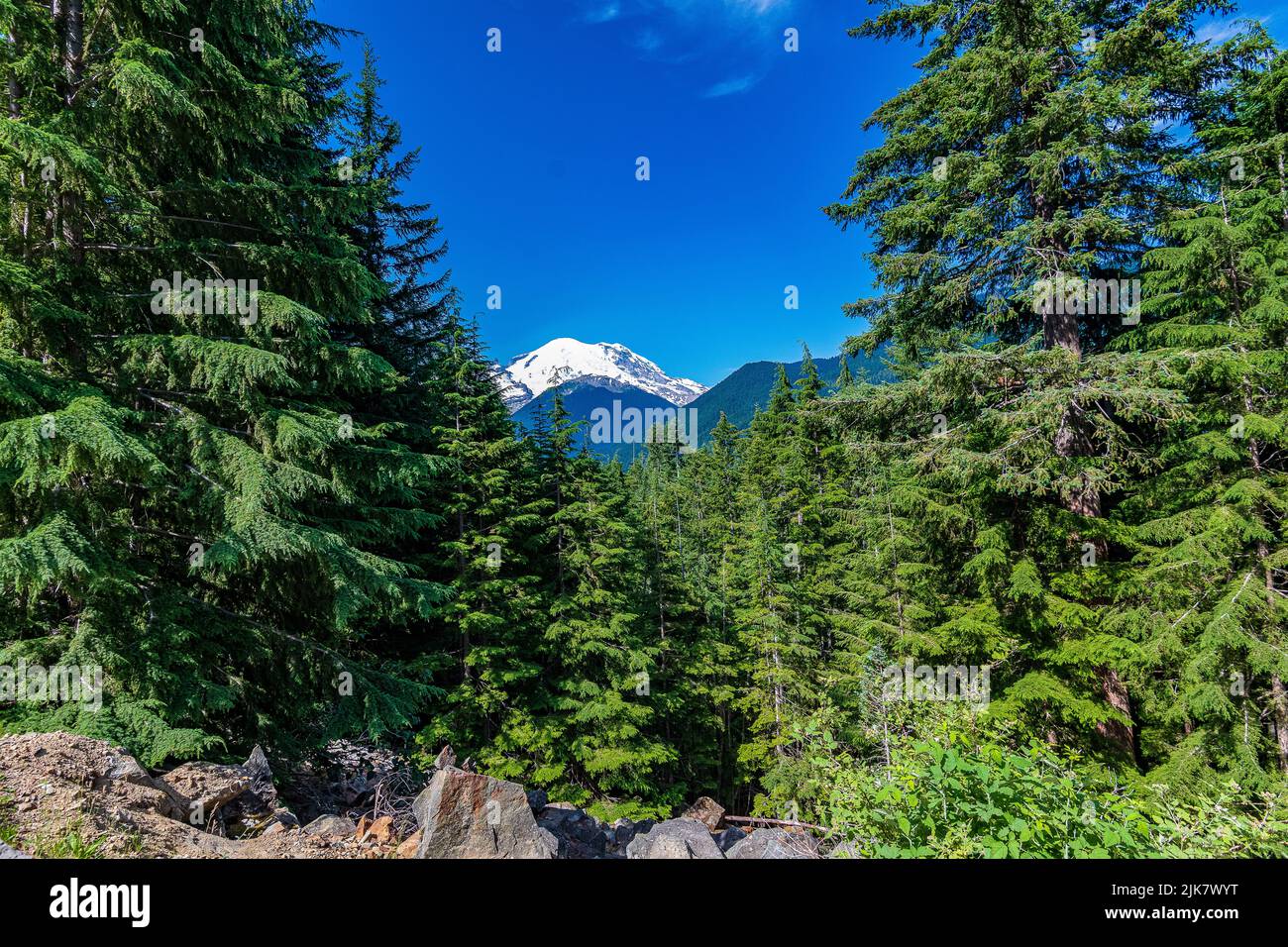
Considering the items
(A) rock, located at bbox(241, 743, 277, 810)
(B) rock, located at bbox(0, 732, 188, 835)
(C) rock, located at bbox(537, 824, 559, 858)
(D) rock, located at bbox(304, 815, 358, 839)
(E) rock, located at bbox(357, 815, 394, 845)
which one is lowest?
(C) rock, located at bbox(537, 824, 559, 858)

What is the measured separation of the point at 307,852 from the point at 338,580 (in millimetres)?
3022

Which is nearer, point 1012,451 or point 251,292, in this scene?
point 251,292

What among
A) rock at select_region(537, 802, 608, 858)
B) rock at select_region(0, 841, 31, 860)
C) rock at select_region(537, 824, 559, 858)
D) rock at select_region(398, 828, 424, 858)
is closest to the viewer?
rock at select_region(0, 841, 31, 860)

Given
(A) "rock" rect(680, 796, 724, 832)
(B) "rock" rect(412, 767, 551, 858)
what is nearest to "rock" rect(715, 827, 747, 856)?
(B) "rock" rect(412, 767, 551, 858)

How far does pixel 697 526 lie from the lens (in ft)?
116

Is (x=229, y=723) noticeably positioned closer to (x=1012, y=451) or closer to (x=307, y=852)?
(x=307, y=852)

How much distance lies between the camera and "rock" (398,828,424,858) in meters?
4.21

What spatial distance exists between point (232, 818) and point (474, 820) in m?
2.30

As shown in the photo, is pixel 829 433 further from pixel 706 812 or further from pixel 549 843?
pixel 706 812

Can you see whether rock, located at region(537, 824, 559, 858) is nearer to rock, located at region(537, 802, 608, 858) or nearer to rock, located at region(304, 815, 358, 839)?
rock, located at region(537, 802, 608, 858)

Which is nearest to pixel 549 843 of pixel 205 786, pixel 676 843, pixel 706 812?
pixel 676 843

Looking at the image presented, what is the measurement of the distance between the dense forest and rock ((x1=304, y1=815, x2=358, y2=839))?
5.04 feet

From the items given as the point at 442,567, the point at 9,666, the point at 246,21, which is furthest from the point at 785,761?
the point at 246,21

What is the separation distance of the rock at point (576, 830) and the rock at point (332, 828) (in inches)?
85.2
